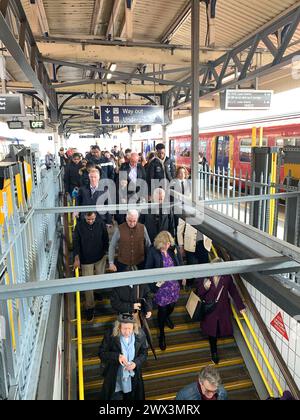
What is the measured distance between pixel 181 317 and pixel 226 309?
98 cm

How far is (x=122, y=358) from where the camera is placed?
137 inches

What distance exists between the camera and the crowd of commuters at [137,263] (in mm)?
3555

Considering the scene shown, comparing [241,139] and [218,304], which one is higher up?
[241,139]

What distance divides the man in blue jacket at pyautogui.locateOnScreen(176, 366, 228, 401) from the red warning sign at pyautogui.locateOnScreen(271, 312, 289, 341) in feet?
5.56

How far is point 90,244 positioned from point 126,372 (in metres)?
1.72

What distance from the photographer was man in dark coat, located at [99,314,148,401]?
3.52m

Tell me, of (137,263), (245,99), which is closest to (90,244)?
(137,263)

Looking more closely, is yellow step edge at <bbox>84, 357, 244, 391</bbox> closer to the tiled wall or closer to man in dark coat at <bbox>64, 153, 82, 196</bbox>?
the tiled wall

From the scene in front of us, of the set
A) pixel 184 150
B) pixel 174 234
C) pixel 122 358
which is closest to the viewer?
pixel 122 358

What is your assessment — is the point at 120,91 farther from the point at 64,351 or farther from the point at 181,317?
the point at 64,351

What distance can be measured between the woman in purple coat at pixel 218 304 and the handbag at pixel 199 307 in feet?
Result: 0.14

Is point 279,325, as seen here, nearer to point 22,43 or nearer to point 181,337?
point 181,337

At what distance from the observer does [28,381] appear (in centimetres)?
248
